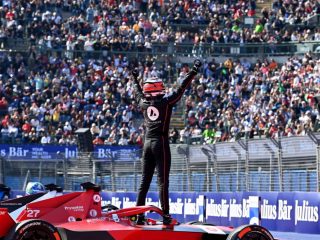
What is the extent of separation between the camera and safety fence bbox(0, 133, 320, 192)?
19828 mm

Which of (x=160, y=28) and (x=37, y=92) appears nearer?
(x=37, y=92)

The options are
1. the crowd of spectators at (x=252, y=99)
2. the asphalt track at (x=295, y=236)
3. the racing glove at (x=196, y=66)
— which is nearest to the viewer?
the racing glove at (x=196, y=66)

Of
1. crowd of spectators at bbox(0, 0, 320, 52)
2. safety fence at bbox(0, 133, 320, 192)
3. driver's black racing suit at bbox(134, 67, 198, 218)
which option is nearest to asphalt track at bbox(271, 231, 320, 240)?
safety fence at bbox(0, 133, 320, 192)

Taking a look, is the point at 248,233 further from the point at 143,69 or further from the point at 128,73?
the point at 143,69

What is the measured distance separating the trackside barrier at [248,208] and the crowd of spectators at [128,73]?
7.04 metres

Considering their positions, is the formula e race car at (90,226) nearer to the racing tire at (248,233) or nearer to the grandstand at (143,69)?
the racing tire at (248,233)

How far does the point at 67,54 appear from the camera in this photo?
1619 inches

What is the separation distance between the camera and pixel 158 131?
14.0 metres

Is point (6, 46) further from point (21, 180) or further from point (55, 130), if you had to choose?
point (21, 180)

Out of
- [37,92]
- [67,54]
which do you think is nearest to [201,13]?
[67,54]

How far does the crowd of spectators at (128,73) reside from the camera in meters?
35.6

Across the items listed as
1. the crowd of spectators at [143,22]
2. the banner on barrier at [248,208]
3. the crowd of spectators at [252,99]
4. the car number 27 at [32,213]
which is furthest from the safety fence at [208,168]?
the crowd of spectators at [143,22]

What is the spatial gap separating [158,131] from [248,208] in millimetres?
7050

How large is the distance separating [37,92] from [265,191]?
1877 cm
